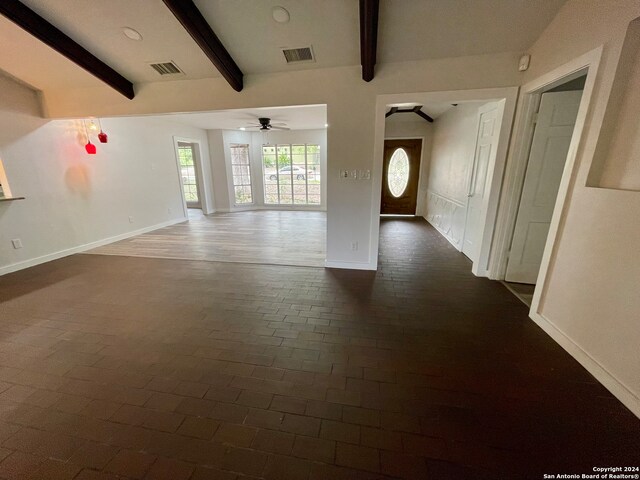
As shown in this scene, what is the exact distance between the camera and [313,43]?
8.99 ft

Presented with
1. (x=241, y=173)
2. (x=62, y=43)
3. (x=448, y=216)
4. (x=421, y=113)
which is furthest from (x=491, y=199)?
(x=241, y=173)

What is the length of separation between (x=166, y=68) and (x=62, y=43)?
1014mm

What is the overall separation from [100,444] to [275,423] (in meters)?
0.93

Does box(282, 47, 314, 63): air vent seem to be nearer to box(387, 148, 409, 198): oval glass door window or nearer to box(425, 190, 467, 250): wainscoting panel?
box(425, 190, 467, 250): wainscoting panel

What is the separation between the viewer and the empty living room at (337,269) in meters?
1.39

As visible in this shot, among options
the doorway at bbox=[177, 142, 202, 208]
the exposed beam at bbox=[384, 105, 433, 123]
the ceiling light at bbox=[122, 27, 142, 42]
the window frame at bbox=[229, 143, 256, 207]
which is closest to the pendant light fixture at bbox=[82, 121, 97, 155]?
the ceiling light at bbox=[122, 27, 142, 42]

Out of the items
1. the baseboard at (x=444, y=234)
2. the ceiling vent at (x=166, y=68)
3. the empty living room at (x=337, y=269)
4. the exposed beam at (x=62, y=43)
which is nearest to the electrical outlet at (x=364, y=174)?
the empty living room at (x=337, y=269)

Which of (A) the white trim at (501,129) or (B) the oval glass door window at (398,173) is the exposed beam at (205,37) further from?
(B) the oval glass door window at (398,173)

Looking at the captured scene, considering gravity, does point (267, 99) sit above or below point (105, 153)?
above

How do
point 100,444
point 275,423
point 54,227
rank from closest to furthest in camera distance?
point 100,444, point 275,423, point 54,227

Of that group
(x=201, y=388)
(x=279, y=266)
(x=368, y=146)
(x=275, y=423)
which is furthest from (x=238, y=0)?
(x=275, y=423)

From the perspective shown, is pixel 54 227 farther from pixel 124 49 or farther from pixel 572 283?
pixel 572 283

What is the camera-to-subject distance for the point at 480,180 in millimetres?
3746

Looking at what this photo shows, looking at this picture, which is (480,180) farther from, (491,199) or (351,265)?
(351,265)
